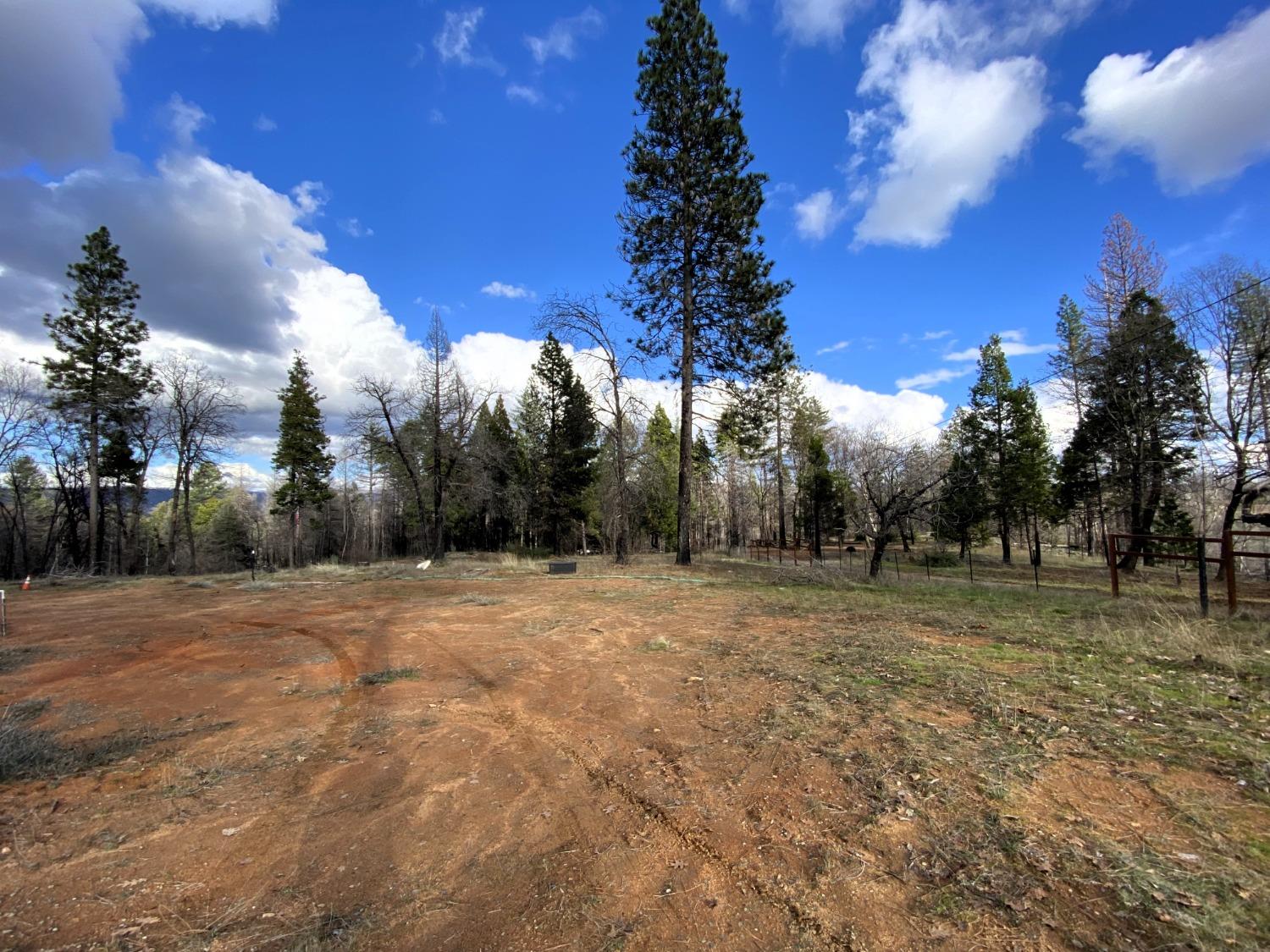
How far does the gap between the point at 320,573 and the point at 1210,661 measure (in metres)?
23.3

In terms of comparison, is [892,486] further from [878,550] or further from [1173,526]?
[1173,526]

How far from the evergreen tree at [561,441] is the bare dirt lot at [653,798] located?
30.3 meters

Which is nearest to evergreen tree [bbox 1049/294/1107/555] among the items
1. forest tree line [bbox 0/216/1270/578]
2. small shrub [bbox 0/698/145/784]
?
forest tree line [bbox 0/216/1270/578]

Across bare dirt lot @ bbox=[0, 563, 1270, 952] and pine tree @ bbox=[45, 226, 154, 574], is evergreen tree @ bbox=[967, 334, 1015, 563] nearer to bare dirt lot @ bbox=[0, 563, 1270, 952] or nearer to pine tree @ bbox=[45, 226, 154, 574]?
bare dirt lot @ bbox=[0, 563, 1270, 952]

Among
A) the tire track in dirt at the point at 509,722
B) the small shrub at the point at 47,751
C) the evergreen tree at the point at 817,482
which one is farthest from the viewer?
the evergreen tree at the point at 817,482

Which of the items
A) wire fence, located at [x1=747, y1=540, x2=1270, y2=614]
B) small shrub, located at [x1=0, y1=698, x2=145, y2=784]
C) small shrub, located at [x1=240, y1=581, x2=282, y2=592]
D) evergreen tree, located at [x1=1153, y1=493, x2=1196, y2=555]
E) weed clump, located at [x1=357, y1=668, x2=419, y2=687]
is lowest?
wire fence, located at [x1=747, y1=540, x2=1270, y2=614]

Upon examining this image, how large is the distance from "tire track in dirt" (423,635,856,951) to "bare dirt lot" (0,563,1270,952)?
0.06 ft

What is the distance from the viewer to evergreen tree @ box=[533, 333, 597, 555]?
36969 mm

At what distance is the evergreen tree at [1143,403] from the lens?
2059cm

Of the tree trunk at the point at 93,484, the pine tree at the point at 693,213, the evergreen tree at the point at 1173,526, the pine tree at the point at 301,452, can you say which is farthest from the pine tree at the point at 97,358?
the evergreen tree at the point at 1173,526

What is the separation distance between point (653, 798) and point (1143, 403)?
2836 centimetres

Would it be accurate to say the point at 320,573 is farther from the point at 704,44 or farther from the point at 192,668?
the point at 704,44

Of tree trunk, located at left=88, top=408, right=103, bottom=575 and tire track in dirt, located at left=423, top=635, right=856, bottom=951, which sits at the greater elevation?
tree trunk, located at left=88, top=408, right=103, bottom=575

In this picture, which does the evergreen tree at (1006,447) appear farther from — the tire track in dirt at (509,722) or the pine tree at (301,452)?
the pine tree at (301,452)
